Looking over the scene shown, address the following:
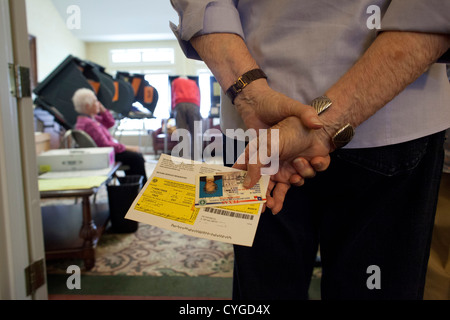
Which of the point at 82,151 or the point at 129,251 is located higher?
the point at 82,151

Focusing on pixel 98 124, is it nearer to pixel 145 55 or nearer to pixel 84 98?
pixel 84 98

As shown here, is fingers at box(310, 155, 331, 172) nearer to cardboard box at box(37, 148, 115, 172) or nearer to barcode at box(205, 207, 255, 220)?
barcode at box(205, 207, 255, 220)

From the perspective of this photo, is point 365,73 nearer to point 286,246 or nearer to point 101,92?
point 286,246

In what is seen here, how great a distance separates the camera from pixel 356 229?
523 millimetres

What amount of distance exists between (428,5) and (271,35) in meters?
0.21

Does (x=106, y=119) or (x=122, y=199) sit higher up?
(x=106, y=119)

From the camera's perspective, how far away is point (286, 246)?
1.87 ft

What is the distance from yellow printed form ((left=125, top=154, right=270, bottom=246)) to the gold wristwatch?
0.40ft

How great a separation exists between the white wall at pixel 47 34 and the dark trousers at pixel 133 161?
2970 millimetres

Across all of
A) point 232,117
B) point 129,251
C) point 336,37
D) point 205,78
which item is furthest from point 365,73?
point 129,251

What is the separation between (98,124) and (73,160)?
69 centimetres

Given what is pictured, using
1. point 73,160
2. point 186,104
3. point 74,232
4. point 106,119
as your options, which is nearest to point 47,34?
point 106,119

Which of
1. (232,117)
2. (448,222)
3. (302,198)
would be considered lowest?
(448,222)

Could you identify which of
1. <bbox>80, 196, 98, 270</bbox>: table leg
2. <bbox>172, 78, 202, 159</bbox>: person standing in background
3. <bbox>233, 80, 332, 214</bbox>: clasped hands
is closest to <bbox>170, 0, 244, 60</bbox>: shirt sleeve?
<bbox>233, 80, 332, 214</bbox>: clasped hands
